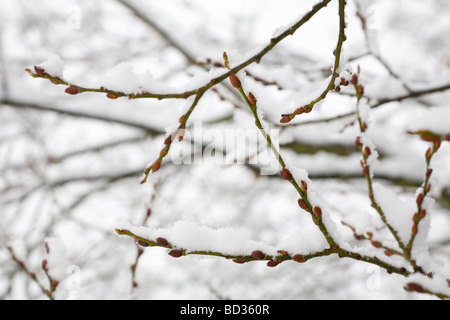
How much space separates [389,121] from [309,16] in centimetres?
438

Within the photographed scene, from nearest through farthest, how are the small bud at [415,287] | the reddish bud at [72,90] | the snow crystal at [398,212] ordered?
1. the small bud at [415,287]
2. the reddish bud at [72,90]
3. the snow crystal at [398,212]

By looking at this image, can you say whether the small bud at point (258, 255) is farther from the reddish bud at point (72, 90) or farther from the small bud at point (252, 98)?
the reddish bud at point (72, 90)

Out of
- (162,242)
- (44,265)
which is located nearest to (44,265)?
(44,265)

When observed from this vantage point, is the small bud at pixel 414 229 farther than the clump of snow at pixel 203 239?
Yes

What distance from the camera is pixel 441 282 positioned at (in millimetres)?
806

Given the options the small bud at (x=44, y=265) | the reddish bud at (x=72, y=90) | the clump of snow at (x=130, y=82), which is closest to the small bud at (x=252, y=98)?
the clump of snow at (x=130, y=82)

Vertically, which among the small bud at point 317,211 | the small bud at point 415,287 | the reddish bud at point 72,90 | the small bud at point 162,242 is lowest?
the small bud at point 415,287

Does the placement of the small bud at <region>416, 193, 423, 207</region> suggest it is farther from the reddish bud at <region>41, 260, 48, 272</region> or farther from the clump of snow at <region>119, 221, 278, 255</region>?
the reddish bud at <region>41, 260, 48, 272</region>

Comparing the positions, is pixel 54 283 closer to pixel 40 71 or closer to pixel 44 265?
pixel 44 265

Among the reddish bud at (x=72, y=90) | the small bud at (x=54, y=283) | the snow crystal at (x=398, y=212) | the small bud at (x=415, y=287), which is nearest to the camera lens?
the small bud at (x=415, y=287)
